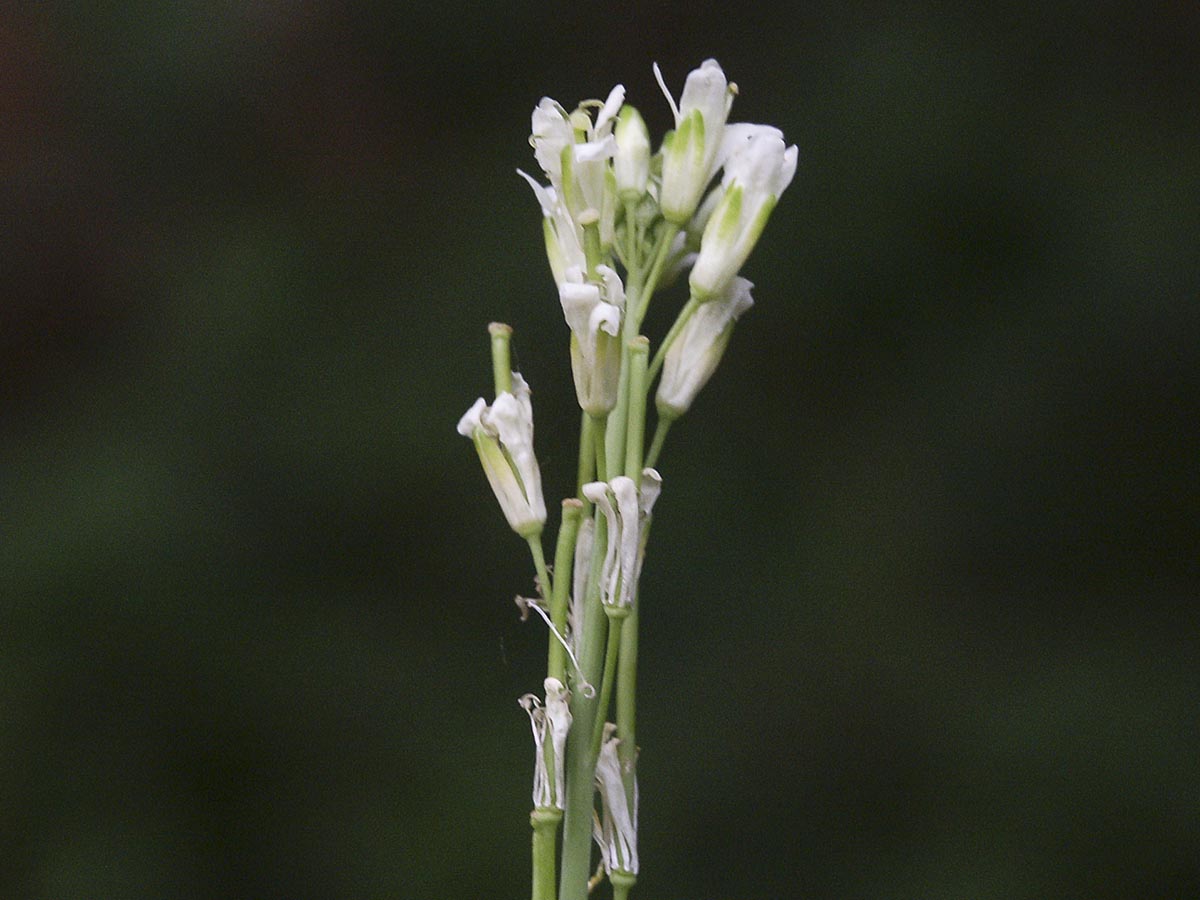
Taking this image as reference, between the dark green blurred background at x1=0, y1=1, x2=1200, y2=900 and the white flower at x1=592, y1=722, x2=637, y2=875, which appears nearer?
the white flower at x1=592, y1=722, x2=637, y2=875

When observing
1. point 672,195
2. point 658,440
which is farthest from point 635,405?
point 672,195

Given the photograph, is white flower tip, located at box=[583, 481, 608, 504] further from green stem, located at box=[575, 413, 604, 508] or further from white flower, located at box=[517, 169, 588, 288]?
white flower, located at box=[517, 169, 588, 288]

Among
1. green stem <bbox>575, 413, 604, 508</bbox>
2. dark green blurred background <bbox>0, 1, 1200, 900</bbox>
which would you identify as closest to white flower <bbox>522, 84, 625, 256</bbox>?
green stem <bbox>575, 413, 604, 508</bbox>

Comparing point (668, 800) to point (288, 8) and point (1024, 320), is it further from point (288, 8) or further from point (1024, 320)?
point (288, 8)

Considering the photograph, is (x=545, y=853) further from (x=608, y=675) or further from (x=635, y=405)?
(x=635, y=405)

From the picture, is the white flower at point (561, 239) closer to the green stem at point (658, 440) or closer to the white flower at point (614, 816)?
the green stem at point (658, 440)

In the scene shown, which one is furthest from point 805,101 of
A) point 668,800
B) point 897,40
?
point 668,800

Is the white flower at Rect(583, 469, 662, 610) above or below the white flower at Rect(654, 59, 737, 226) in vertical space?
below
